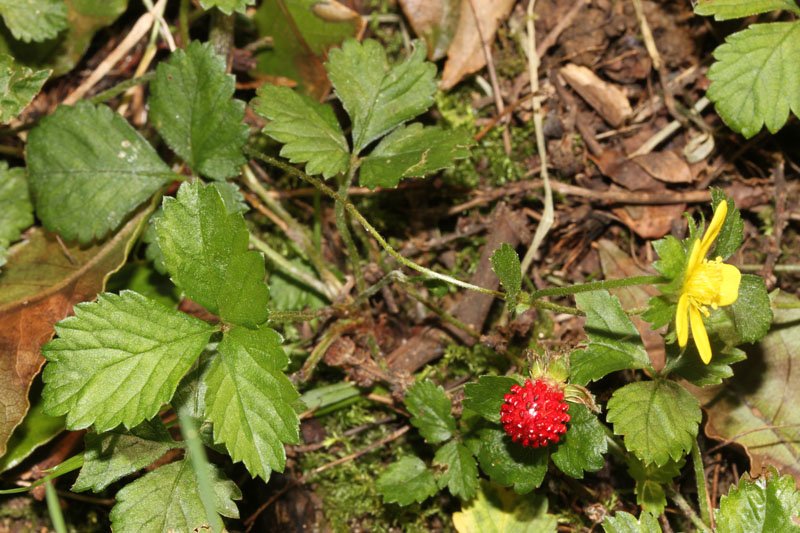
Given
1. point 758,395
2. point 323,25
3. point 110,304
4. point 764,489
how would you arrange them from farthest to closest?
point 323,25 → point 758,395 → point 764,489 → point 110,304

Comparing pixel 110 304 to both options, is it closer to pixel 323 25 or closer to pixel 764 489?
pixel 323 25

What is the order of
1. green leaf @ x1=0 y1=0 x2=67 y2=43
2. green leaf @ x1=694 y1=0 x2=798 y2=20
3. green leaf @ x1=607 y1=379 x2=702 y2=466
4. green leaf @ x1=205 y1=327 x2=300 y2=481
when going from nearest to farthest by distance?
green leaf @ x1=205 y1=327 x2=300 y2=481 → green leaf @ x1=607 y1=379 x2=702 y2=466 → green leaf @ x1=694 y1=0 x2=798 y2=20 → green leaf @ x1=0 y1=0 x2=67 y2=43

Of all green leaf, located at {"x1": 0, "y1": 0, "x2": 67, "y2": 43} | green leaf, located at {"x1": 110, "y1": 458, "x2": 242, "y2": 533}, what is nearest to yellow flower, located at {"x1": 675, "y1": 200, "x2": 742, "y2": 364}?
green leaf, located at {"x1": 110, "y1": 458, "x2": 242, "y2": 533}

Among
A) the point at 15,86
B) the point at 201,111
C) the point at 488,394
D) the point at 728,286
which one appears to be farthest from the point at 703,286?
the point at 15,86

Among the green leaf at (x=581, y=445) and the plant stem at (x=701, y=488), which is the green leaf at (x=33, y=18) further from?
the plant stem at (x=701, y=488)

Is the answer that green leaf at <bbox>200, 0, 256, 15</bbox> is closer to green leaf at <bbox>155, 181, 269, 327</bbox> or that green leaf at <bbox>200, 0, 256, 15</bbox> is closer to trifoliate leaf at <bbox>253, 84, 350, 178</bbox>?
trifoliate leaf at <bbox>253, 84, 350, 178</bbox>

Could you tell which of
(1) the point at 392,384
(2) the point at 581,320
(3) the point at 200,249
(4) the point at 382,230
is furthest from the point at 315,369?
(2) the point at 581,320

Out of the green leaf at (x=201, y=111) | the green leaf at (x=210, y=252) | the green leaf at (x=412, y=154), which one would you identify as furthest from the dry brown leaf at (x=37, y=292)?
the green leaf at (x=412, y=154)
